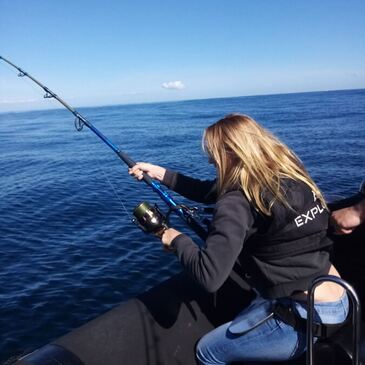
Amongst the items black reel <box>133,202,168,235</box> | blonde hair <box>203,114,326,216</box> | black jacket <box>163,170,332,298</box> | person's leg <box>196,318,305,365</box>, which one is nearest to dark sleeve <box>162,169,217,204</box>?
black reel <box>133,202,168,235</box>

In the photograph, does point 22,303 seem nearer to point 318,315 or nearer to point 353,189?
point 318,315

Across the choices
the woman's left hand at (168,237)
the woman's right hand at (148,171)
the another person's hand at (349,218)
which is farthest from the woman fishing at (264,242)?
the woman's right hand at (148,171)

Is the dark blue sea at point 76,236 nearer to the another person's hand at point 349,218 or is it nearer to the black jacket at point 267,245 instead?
the another person's hand at point 349,218

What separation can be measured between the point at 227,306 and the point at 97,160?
65.0 ft

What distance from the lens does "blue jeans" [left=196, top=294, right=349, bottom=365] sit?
8.50 ft

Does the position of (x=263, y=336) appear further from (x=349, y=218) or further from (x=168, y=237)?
(x=349, y=218)

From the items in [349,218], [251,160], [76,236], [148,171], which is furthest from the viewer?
[76,236]

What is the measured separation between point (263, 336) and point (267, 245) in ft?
2.21

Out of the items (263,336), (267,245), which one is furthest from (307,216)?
(263,336)

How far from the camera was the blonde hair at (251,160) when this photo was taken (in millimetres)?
2422

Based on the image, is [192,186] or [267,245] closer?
[267,245]

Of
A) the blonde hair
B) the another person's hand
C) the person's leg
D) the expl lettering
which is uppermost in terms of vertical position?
the blonde hair

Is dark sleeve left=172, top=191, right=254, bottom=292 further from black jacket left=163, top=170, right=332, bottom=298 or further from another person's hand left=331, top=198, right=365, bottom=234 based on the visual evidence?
another person's hand left=331, top=198, right=365, bottom=234

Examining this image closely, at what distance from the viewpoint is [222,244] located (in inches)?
89.4
